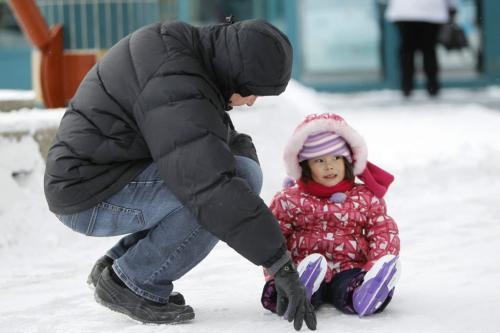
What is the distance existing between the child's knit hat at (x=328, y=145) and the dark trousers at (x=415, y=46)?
6.60 meters

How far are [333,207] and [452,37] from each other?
22.0 ft

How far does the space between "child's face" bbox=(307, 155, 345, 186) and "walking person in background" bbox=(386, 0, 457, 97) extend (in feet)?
21.4

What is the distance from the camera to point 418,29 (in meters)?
9.49

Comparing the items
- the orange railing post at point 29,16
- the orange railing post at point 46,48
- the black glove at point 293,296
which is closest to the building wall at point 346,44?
the orange railing post at point 46,48

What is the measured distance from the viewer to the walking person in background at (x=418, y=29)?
9312mm

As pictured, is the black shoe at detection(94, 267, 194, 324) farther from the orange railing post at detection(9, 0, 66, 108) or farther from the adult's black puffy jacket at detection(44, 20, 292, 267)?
the orange railing post at detection(9, 0, 66, 108)

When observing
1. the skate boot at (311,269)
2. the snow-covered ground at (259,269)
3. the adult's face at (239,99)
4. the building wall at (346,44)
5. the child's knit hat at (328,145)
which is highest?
the adult's face at (239,99)

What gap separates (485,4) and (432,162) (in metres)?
5.31

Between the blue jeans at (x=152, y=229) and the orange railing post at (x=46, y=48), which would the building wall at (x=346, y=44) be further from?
the blue jeans at (x=152, y=229)

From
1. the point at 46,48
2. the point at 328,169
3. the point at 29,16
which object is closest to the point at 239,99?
the point at 328,169

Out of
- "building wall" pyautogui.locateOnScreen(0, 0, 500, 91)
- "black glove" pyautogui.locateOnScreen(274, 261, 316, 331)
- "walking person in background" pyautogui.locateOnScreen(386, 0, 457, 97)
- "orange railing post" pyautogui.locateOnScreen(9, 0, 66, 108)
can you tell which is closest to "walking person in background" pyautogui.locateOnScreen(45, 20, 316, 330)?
"black glove" pyautogui.locateOnScreen(274, 261, 316, 331)

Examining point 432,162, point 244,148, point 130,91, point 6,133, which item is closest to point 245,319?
point 244,148

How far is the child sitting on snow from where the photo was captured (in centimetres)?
297

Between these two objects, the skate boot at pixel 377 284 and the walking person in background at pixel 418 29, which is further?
the walking person in background at pixel 418 29
